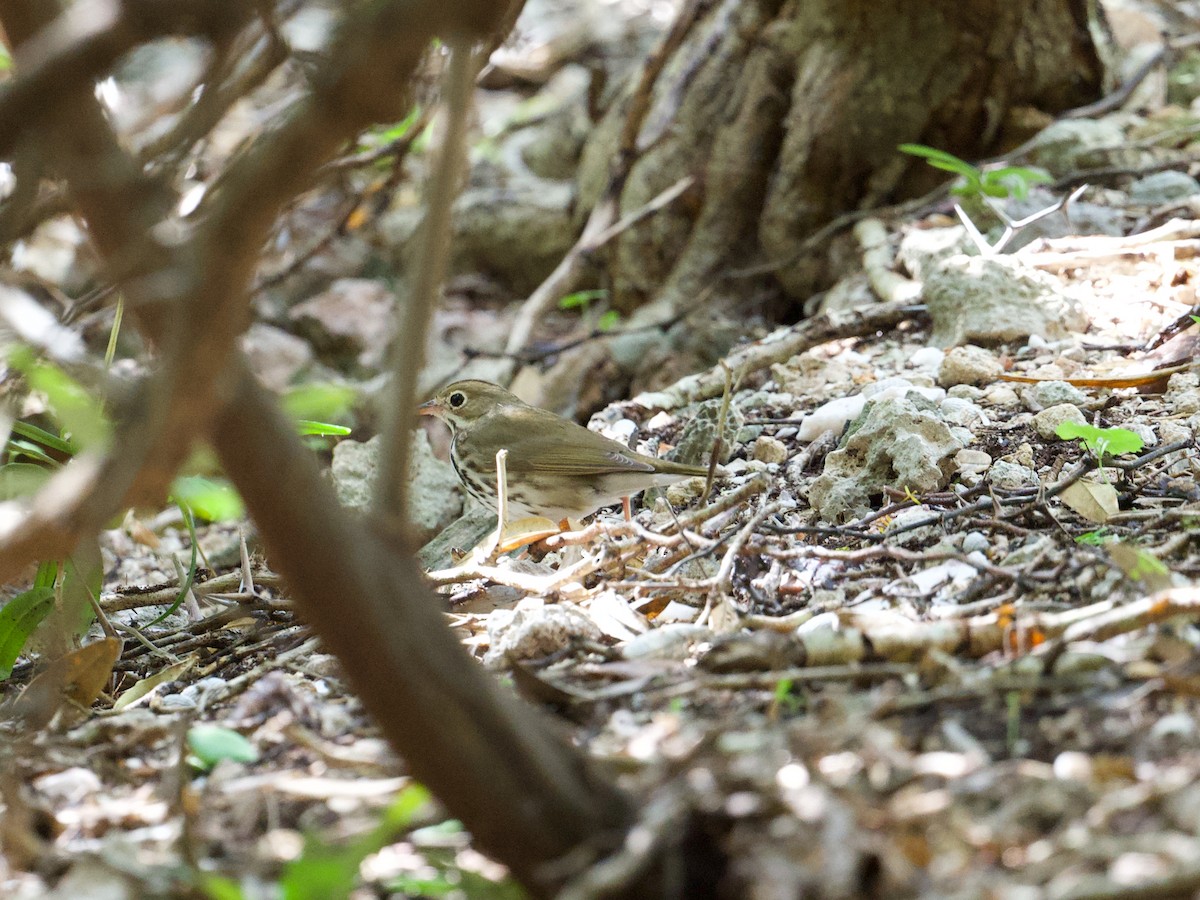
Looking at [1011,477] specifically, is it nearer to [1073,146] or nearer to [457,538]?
[457,538]

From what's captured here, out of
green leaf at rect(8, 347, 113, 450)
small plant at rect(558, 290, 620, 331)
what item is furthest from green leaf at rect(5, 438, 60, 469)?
small plant at rect(558, 290, 620, 331)

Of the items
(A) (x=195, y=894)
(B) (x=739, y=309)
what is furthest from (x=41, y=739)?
(B) (x=739, y=309)

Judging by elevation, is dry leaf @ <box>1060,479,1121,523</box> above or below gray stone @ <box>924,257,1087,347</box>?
below

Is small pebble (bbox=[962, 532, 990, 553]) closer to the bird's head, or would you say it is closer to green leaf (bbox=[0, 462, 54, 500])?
green leaf (bbox=[0, 462, 54, 500])

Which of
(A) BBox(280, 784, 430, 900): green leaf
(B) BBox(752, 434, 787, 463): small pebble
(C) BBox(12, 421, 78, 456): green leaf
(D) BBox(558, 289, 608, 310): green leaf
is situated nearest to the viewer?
(A) BBox(280, 784, 430, 900): green leaf

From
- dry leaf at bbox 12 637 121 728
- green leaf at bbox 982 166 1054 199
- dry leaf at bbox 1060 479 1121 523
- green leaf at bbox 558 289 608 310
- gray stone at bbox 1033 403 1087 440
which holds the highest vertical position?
green leaf at bbox 558 289 608 310

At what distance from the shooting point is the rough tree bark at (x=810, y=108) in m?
5.04

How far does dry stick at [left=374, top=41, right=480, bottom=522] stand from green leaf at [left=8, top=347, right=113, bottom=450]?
28 centimetres

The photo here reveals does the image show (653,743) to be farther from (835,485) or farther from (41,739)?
(835,485)

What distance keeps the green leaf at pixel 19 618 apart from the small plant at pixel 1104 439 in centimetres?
220

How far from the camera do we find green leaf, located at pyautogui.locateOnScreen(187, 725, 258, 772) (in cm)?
169

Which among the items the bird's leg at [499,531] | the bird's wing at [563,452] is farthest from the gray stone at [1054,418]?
the bird's leg at [499,531]

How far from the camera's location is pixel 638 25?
7.84 metres

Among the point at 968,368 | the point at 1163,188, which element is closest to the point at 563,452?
the point at 968,368
